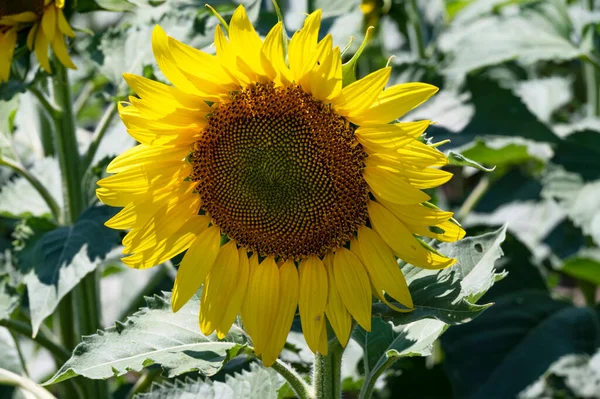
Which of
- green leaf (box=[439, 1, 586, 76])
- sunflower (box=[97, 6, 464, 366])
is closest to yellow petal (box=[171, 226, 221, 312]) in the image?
sunflower (box=[97, 6, 464, 366])

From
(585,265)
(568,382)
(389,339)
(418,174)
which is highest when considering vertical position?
(418,174)

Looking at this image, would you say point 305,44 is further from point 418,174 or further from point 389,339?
point 389,339

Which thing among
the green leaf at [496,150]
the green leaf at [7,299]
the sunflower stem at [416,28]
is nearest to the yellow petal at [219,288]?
the green leaf at [7,299]

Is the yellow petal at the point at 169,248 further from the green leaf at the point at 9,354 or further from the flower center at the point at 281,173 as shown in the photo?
the green leaf at the point at 9,354

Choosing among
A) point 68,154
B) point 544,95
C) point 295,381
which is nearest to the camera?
point 295,381

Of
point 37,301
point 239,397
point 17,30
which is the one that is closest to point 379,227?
point 239,397

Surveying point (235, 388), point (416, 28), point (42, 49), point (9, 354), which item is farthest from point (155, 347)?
point (416, 28)
